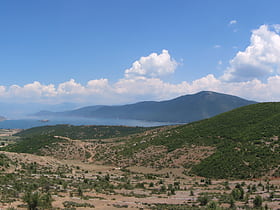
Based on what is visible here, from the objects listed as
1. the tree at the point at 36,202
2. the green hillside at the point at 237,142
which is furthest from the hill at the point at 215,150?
the tree at the point at 36,202

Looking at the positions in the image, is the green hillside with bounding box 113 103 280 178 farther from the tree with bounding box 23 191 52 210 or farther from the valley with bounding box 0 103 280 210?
the tree with bounding box 23 191 52 210

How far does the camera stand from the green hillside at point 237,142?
36.0 metres

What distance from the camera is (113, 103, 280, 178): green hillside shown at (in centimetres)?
3603

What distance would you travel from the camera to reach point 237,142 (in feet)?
155

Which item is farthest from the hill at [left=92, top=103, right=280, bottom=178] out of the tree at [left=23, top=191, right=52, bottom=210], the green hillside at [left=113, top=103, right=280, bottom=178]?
the tree at [left=23, top=191, right=52, bottom=210]

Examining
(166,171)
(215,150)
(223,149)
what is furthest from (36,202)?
(215,150)

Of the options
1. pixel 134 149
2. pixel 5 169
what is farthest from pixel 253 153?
pixel 5 169

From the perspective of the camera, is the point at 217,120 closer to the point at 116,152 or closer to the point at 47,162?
the point at 116,152

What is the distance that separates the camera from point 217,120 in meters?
65.4

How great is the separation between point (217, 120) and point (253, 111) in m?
11.2

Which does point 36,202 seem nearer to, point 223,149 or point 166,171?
point 166,171

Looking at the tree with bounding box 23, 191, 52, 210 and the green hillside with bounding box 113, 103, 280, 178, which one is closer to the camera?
the tree with bounding box 23, 191, 52, 210

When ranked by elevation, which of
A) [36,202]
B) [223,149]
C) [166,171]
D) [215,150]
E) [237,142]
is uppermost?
[237,142]

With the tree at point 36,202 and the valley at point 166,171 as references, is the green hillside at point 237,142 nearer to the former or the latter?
the valley at point 166,171
